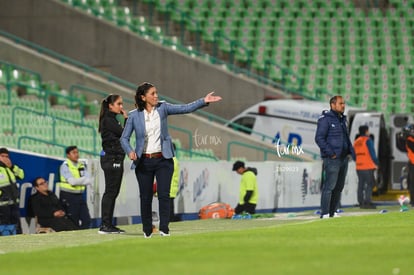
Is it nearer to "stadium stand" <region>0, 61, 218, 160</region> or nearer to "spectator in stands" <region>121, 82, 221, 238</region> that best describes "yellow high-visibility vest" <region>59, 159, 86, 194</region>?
"stadium stand" <region>0, 61, 218, 160</region>

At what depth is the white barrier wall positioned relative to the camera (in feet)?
81.1

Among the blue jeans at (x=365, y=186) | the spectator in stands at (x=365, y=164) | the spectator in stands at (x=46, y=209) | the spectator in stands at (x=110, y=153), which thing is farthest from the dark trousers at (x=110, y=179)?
the spectator in stands at (x=365, y=164)

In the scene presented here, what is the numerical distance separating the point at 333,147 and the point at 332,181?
54 centimetres

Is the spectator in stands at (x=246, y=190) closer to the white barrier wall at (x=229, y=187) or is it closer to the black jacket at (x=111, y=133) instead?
the white barrier wall at (x=229, y=187)

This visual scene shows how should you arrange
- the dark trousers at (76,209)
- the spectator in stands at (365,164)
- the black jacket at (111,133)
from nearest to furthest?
the black jacket at (111,133) < the dark trousers at (76,209) < the spectator in stands at (365,164)

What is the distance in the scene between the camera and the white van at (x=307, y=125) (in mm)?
33469

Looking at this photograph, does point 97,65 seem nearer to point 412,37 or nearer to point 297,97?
point 297,97

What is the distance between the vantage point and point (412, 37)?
41.6 m

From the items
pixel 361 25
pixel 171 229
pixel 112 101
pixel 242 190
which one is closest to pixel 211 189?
pixel 242 190

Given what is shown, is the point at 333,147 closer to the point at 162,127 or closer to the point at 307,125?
the point at 162,127

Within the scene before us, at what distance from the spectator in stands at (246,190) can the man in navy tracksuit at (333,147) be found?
492 cm

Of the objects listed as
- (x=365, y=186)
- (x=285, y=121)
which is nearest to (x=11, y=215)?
(x=365, y=186)

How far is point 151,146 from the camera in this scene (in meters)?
16.1

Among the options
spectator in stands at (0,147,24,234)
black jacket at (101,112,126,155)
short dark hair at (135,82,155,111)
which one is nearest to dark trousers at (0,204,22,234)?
spectator in stands at (0,147,24,234)
